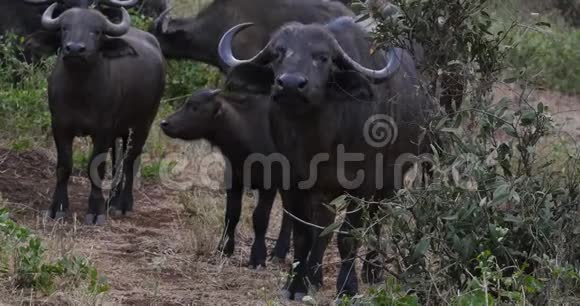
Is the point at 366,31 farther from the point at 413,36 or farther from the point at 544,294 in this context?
the point at 544,294

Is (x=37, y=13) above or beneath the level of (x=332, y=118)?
above

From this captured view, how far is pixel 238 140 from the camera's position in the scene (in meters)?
8.98

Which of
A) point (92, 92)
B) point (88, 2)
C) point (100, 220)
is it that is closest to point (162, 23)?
point (88, 2)

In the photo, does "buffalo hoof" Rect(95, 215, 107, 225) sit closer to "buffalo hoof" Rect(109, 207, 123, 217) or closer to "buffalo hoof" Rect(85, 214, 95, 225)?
"buffalo hoof" Rect(85, 214, 95, 225)

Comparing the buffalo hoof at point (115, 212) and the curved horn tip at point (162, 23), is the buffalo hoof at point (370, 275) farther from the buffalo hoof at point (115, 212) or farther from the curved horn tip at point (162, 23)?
the curved horn tip at point (162, 23)

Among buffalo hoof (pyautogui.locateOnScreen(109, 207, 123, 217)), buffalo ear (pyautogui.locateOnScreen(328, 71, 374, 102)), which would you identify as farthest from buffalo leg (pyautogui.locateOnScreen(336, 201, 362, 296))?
buffalo hoof (pyautogui.locateOnScreen(109, 207, 123, 217))

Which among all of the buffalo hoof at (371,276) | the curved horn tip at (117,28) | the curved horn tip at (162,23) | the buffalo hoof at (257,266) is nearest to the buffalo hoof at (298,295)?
the buffalo hoof at (371,276)

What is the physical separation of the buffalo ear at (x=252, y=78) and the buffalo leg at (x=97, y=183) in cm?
225

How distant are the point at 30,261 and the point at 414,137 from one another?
8.45ft

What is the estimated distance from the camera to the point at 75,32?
9773mm

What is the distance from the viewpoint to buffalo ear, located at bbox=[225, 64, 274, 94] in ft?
25.7

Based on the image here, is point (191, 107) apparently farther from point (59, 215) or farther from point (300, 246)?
point (300, 246)

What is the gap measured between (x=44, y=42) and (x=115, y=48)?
664mm

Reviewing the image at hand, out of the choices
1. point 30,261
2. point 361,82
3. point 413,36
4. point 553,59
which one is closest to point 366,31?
point 361,82
